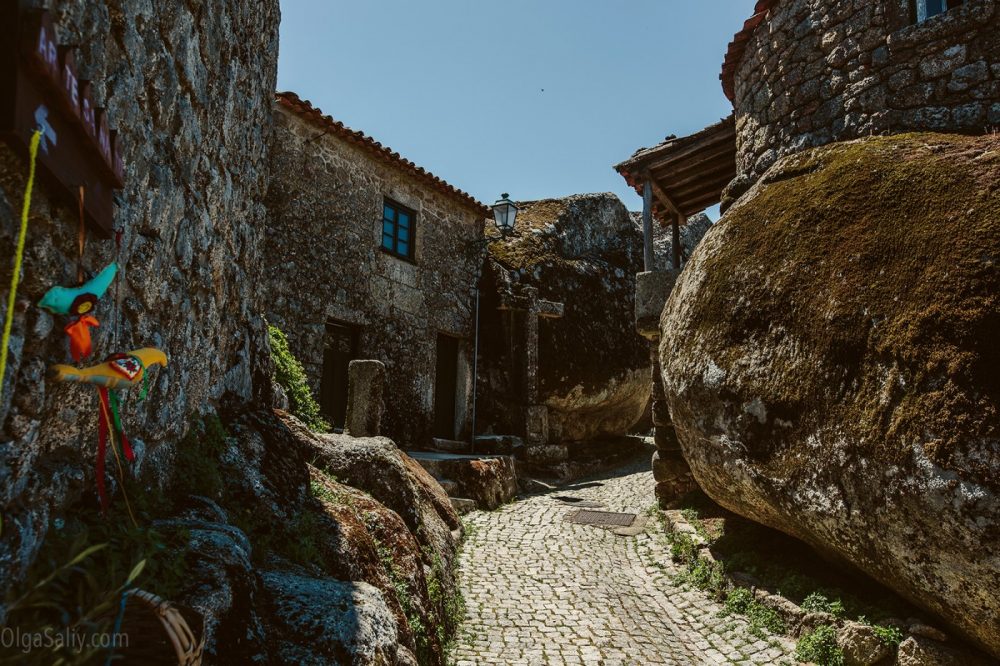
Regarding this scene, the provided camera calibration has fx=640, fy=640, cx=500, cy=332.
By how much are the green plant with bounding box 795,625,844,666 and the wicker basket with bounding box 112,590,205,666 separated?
4.33 m

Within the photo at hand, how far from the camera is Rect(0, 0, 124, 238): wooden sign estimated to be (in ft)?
4.27

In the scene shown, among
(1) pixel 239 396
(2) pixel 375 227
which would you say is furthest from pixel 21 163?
(2) pixel 375 227

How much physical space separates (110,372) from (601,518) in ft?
24.8

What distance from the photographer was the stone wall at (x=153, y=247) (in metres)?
1.52

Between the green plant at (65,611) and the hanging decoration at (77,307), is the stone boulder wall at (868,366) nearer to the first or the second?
the green plant at (65,611)

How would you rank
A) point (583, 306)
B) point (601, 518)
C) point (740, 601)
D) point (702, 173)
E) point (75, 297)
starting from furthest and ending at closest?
point (583, 306) → point (702, 173) → point (601, 518) → point (740, 601) → point (75, 297)

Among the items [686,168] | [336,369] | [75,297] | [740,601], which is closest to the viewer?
[75,297]

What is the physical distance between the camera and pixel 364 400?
7395mm

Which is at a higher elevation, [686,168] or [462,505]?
[686,168]

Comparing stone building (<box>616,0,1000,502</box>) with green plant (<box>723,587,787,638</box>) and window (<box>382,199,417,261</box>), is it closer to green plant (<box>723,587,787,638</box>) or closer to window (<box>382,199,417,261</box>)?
green plant (<box>723,587,787,638</box>)

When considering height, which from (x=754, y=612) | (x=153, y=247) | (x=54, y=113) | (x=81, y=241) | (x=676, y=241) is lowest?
(x=754, y=612)

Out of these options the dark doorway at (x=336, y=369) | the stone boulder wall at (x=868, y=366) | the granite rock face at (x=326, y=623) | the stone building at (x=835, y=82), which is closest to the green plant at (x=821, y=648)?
the stone boulder wall at (x=868, y=366)

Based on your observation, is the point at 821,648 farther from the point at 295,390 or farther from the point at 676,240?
the point at 676,240

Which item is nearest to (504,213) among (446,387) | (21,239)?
(446,387)
